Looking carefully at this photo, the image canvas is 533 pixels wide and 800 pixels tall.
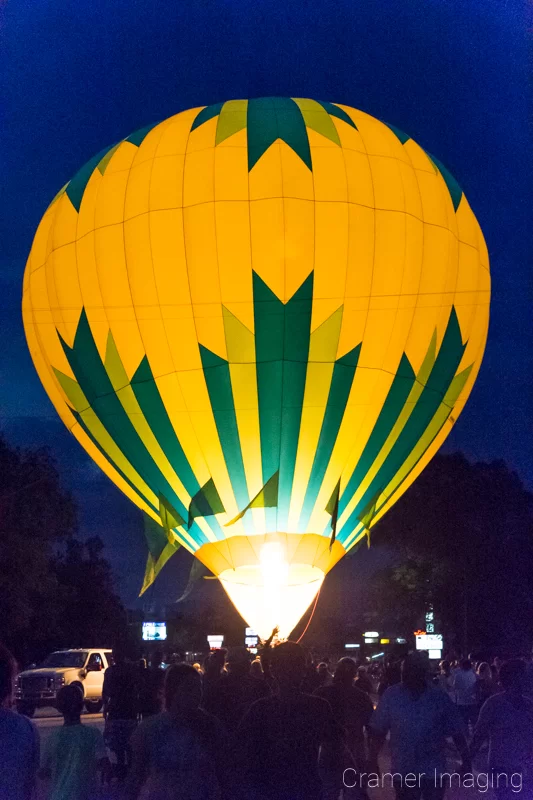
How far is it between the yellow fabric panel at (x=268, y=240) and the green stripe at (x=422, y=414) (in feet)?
9.91

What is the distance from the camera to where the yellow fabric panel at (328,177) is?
599 inches

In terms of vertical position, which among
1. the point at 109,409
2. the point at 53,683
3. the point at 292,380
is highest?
the point at 292,380

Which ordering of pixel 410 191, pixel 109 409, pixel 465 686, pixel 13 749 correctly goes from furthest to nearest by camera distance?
pixel 109 409, pixel 410 191, pixel 465 686, pixel 13 749

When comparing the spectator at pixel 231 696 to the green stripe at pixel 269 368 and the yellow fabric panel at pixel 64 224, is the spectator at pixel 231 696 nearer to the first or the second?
the green stripe at pixel 269 368

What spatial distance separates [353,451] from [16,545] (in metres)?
16.9

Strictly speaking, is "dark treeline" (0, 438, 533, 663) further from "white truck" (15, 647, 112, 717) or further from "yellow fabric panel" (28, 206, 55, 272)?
"yellow fabric panel" (28, 206, 55, 272)

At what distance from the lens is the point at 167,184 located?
603 inches

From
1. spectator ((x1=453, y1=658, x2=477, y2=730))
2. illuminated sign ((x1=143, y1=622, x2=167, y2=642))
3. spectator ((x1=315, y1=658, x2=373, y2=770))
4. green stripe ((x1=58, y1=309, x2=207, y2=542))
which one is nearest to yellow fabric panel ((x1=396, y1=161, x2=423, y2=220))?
green stripe ((x1=58, y1=309, x2=207, y2=542))

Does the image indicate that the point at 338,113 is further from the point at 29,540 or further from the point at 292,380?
the point at 29,540

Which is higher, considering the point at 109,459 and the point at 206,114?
the point at 206,114

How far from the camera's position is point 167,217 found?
596 inches

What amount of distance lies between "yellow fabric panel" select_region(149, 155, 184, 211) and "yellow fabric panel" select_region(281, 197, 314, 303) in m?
1.56

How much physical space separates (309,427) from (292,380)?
84 centimetres

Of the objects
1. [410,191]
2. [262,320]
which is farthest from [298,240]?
[410,191]
